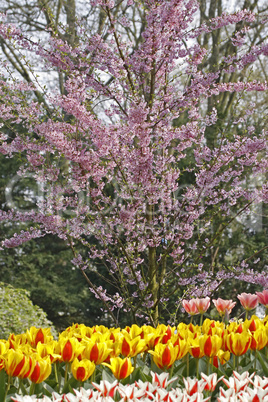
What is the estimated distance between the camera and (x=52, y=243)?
10305 millimetres

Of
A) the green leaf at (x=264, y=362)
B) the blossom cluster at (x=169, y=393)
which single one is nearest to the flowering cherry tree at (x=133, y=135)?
the green leaf at (x=264, y=362)

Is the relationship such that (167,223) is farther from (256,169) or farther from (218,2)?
(218,2)

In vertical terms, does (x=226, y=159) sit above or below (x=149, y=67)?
below

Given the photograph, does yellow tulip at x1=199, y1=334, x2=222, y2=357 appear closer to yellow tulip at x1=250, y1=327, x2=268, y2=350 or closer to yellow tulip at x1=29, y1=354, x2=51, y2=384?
yellow tulip at x1=250, y1=327, x2=268, y2=350

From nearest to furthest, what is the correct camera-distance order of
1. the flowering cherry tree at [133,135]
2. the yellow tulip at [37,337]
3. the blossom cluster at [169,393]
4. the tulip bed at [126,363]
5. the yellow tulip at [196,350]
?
the blossom cluster at [169,393] < the tulip bed at [126,363] < the yellow tulip at [196,350] < the yellow tulip at [37,337] < the flowering cherry tree at [133,135]

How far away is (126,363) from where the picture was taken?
151 centimetres

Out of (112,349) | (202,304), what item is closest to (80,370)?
(112,349)

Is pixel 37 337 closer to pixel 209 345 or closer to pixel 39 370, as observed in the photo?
pixel 39 370

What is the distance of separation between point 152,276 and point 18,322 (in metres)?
2.83

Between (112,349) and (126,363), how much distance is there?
0.23 m

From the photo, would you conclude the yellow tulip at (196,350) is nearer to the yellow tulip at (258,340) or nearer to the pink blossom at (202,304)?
the yellow tulip at (258,340)

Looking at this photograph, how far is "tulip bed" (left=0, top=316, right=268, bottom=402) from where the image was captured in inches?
56.0

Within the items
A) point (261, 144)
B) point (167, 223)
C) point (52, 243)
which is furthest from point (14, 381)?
point (52, 243)

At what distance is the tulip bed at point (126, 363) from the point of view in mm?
1423
